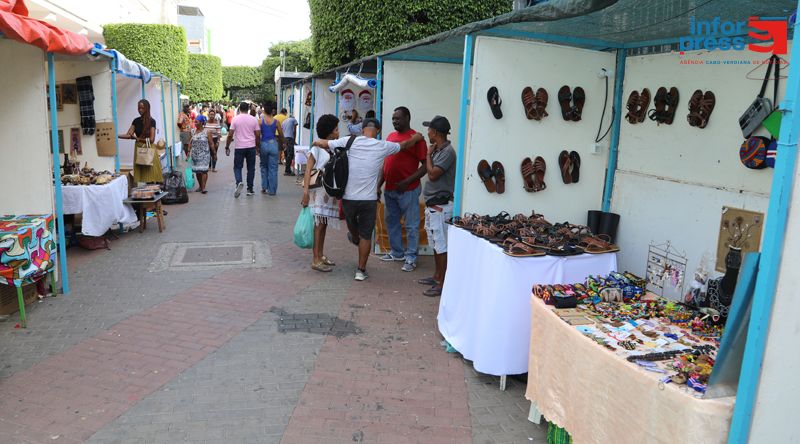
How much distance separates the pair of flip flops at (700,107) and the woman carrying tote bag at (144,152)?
7.97 m

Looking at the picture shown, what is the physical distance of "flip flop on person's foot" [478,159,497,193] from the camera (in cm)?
493

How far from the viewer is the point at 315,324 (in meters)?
5.30

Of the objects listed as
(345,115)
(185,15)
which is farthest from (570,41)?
(185,15)

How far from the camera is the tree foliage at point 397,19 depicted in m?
13.6

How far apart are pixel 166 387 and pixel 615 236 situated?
391 cm

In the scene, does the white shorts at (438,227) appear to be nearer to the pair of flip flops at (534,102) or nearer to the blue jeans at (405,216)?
the blue jeans at (405,216)

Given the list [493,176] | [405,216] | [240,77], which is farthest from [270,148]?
[240,77]

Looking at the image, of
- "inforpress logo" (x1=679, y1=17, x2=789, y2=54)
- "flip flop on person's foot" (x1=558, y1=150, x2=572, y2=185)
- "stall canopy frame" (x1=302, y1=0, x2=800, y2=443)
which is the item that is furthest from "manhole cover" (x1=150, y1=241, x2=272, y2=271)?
"inforpress logo" (x1=679, y1=17, x2=789, y2=54)

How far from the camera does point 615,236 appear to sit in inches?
210

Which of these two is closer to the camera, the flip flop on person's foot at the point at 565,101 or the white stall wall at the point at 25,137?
the flip flop on person's foot at the point at 565,101

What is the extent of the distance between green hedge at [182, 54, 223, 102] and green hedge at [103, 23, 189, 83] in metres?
13.6

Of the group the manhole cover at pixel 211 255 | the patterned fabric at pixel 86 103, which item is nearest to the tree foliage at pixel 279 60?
the patterned fabric at pixel 86 103

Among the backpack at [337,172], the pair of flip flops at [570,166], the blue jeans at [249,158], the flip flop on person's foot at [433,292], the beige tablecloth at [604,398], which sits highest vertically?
the pair of flip flops at [570,166]

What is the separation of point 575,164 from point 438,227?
1.54 meters
